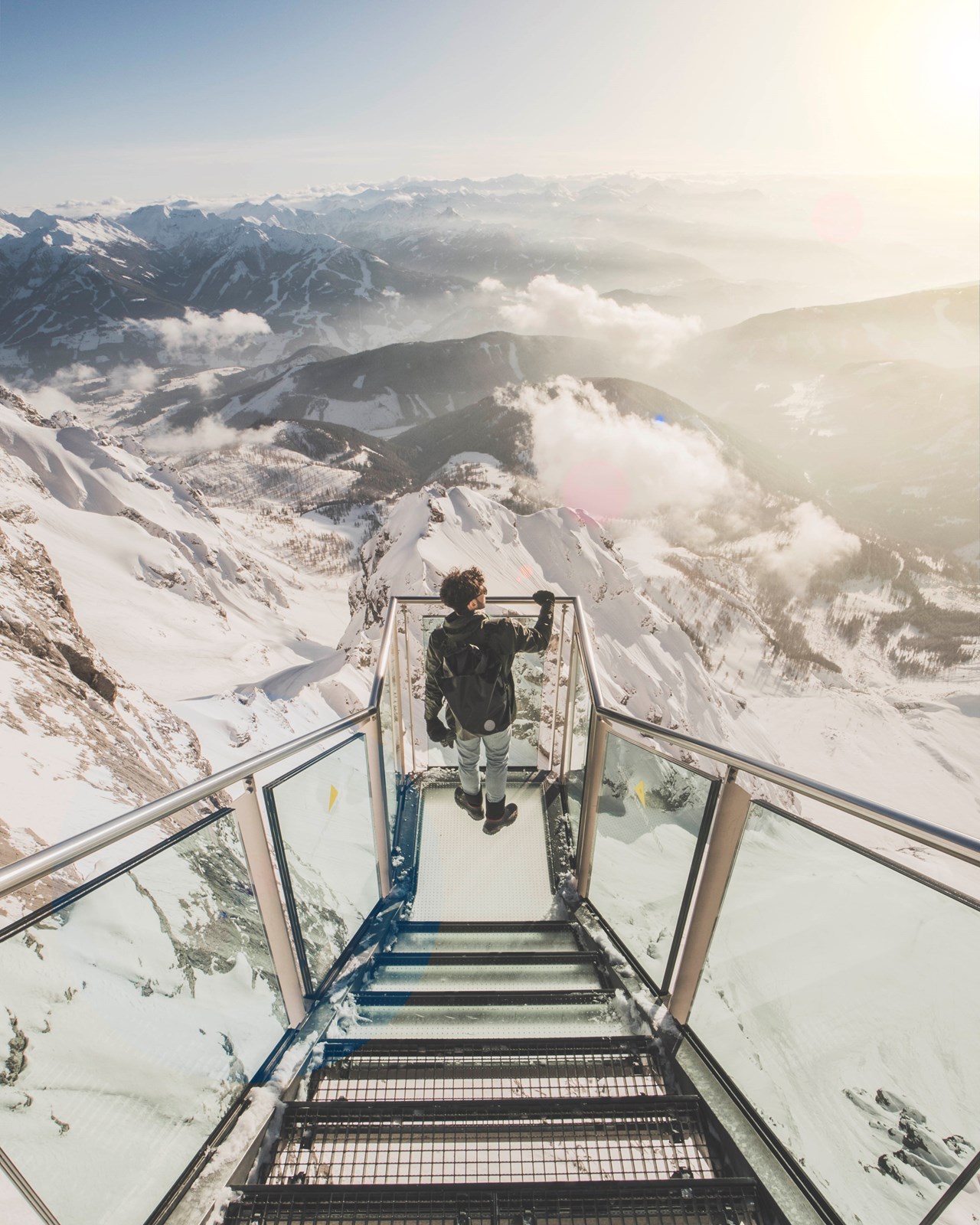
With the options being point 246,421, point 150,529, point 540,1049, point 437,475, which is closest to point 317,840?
point 540,1049

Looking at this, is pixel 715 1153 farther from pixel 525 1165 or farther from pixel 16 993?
pixel 16 993

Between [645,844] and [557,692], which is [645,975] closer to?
[645,844]

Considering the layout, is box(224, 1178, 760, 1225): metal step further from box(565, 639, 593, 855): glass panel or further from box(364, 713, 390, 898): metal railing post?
box(565, 639, 593, 855): glass panel

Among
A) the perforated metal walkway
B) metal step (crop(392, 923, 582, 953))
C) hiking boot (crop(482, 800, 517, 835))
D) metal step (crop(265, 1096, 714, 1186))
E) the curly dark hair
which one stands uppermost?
Result: the curly dark hair

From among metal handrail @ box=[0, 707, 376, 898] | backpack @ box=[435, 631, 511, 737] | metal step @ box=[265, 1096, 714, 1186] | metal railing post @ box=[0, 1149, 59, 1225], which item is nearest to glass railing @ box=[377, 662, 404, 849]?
backpack @ box=[435, 631, 511, 737]

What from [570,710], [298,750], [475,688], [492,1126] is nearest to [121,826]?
[298,750]

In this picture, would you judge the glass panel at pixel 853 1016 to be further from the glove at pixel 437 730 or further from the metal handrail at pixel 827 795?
the glove at pixel 437 730
